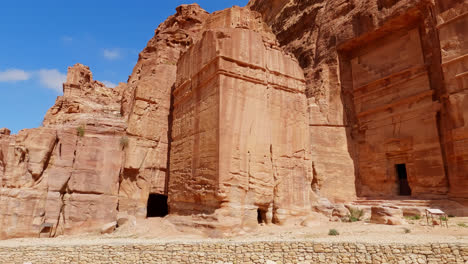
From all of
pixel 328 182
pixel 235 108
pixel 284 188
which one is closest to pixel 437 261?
pixel 284 188

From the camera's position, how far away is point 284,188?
37.2ft

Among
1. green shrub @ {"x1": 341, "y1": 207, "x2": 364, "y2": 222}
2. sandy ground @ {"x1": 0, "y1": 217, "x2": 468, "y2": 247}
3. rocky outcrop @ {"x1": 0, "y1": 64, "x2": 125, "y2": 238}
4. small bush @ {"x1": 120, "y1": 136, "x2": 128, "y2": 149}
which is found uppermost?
small bush @ {"x1": 120, "y1": 136, "x2": 128, "y2": 149}

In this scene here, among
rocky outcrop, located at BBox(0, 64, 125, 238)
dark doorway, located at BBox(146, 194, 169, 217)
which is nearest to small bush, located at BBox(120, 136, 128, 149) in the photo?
rocky outcrop, located at BBox(0, 64, 125, 238)

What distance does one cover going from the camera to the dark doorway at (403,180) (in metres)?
15.7

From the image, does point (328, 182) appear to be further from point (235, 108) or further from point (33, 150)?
point (33, 150)

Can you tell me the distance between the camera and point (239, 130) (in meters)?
10.3

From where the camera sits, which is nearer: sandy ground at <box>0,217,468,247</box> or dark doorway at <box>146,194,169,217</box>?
sandy ground at <box>0,217,468,247</box>

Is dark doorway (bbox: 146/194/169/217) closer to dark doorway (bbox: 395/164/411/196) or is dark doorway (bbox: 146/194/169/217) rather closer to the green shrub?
the green shrub

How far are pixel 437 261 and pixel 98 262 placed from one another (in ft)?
24.0

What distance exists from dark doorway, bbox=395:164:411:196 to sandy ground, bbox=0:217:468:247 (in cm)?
469

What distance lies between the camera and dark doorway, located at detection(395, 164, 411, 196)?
15658mm

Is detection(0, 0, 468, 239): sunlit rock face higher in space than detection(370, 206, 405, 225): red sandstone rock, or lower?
higher

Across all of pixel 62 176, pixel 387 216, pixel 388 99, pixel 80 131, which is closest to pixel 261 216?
pixel 387 216

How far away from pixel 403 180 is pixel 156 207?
11686mm
